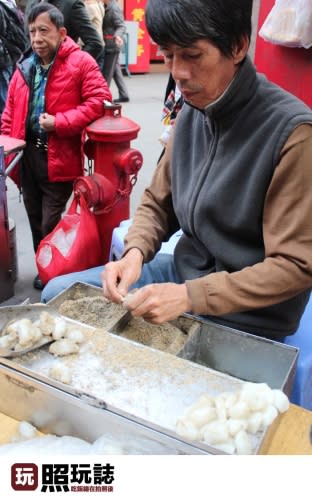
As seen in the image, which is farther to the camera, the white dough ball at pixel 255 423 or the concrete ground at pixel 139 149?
the concrete ground at pixel 139 149

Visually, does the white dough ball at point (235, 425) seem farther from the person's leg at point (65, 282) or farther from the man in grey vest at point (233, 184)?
the person's leg at point (65, 282)

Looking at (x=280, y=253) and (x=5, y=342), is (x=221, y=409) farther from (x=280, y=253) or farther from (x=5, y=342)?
(x=5, y=342)

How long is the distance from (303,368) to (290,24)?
85.7 inches

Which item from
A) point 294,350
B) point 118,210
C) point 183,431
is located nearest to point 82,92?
point 118,210

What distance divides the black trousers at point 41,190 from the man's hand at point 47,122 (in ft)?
0.67

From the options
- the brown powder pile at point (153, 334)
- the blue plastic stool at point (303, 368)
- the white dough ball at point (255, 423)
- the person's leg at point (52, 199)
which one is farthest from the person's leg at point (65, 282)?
the person's leg at point (52, 199)

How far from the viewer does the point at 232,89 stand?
1.21 meters

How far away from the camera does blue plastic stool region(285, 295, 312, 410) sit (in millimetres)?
1450

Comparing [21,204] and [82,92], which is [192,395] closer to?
[82,92]

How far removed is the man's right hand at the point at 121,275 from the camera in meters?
1.31

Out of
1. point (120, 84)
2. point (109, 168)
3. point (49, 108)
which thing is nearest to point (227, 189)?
point (109, 168)

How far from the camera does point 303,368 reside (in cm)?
146

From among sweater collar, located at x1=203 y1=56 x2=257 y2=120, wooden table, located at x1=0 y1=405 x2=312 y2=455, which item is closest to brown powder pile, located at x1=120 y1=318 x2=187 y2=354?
wooden table, located at x1=0 y1=405 x2=312 y2=455

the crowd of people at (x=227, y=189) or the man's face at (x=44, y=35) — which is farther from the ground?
the man's face at (x=44, y=35)
